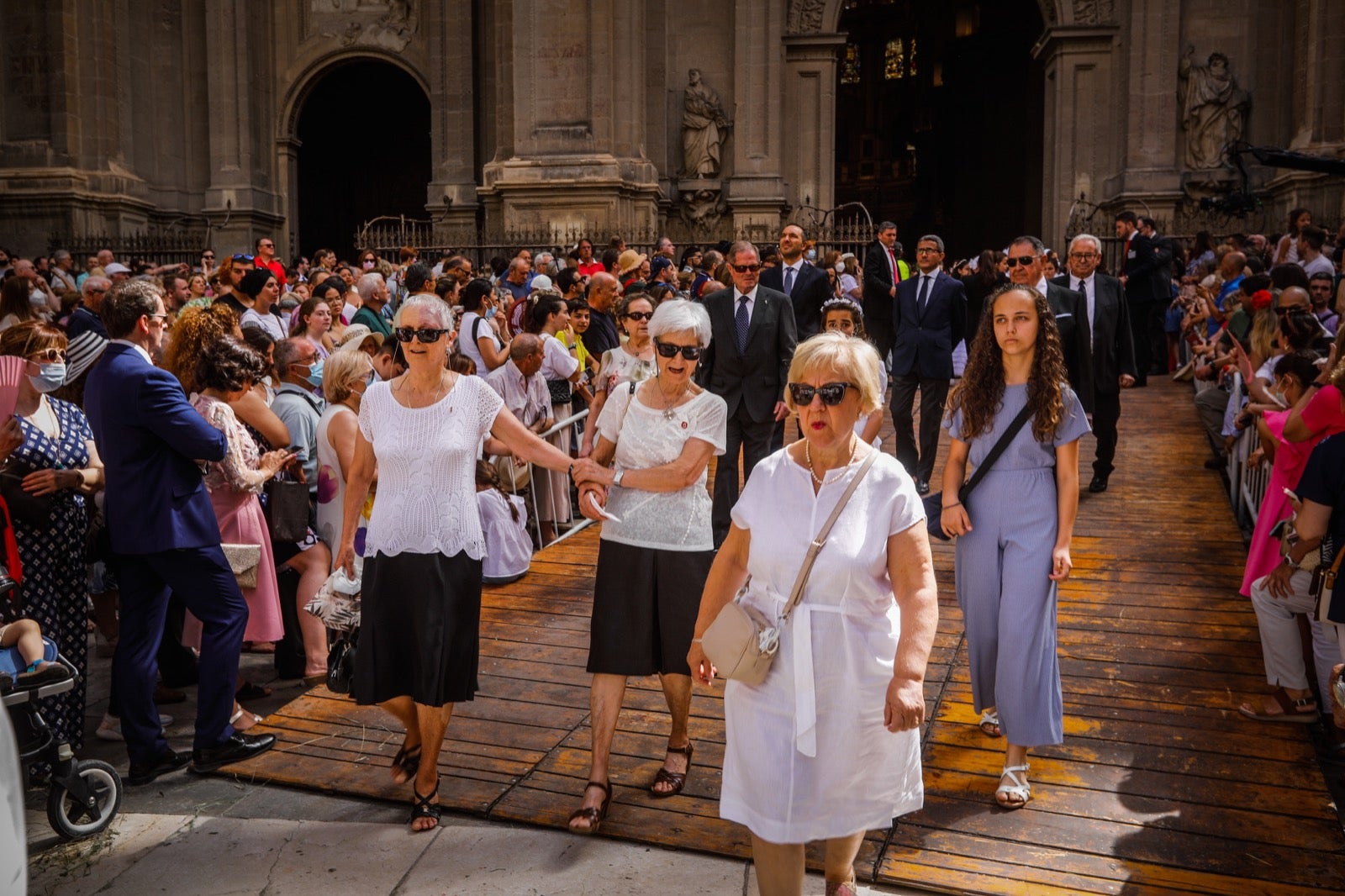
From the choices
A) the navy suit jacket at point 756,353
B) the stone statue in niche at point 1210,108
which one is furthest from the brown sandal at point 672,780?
the stone statue in niche at point 1210,108

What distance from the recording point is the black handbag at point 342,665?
504 cm

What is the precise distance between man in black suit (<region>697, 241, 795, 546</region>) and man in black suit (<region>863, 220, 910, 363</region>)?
11.6 feet

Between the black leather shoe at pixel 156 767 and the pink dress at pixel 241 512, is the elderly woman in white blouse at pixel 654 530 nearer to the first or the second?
the black leather shoe at pixel 156 767

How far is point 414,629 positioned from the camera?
4.70m

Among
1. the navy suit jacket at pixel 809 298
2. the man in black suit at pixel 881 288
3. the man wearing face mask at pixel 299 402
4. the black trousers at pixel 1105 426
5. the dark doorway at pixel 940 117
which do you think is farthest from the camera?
the dark doorway at pixel 940 117

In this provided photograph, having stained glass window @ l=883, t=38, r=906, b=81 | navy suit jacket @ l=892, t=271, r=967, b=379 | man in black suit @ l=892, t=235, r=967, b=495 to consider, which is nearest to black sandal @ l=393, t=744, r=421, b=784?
man in black suit @ l=892, t=235, r=967, b=495

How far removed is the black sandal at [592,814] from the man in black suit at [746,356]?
11.5 ft

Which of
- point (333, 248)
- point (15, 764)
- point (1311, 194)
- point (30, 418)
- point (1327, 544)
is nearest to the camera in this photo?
point (15, 764)

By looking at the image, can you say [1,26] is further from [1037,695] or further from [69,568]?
[1037,695]

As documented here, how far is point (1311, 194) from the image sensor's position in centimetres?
1975

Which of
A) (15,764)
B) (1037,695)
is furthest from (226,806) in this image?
(1037,695)

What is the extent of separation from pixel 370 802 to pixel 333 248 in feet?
92.7

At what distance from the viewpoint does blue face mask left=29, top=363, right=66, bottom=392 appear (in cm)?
536

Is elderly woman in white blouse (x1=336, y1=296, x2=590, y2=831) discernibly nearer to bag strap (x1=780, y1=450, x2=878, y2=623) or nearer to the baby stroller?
the baby stroller
